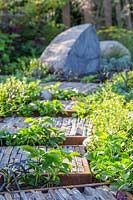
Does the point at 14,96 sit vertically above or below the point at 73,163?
above

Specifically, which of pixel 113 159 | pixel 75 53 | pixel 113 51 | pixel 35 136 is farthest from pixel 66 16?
pixel 113 159

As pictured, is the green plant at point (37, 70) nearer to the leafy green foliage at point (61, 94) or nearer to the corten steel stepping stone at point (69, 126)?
the leafy green foliage at point (61, 94)

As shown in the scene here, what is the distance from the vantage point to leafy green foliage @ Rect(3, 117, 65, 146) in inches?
140

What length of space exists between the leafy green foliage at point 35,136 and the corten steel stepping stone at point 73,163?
82 millimetres

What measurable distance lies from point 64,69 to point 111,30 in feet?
11.1

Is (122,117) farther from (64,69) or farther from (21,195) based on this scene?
(64,69)

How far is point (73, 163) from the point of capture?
126 inches

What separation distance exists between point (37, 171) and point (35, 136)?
72 cm

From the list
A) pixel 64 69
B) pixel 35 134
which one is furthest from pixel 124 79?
pixel 35 134

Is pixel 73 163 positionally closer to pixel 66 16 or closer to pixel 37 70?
pixel 37 70

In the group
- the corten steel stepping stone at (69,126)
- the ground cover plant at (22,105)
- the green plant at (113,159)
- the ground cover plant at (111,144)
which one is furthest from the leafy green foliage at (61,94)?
the green plant at (113,159)

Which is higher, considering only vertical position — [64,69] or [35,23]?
[35,23]

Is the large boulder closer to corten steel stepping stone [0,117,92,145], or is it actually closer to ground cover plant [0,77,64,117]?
ground cover plant [0,77,64,117]

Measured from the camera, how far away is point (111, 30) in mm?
10781
